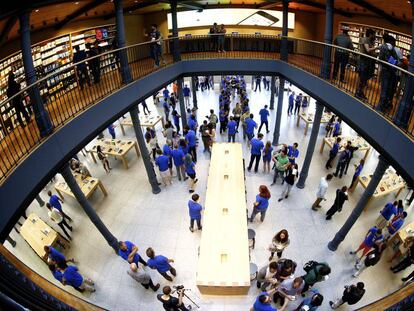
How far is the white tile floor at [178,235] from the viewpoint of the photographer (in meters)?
6.70

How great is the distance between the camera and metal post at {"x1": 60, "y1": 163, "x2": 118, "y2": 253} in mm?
6254

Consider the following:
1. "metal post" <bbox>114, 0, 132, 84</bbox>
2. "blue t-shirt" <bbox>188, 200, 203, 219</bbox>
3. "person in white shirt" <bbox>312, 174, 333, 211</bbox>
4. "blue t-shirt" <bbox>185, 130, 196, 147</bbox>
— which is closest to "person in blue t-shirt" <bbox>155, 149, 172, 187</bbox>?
"blue t-shirt" <bbox>185, 130, 196, 147</bbox>

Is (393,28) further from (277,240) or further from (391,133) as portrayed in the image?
(277,240)

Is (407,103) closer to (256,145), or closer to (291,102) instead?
(256,145)

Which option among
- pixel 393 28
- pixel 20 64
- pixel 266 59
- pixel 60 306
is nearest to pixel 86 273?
pixel 60 306

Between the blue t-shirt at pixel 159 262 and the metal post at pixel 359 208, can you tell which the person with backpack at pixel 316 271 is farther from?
the blue t-shirt at pixel 159 262

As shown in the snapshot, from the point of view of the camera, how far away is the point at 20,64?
8719 mm

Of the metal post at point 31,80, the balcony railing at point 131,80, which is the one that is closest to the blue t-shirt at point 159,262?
the balcony railing at point 131,80

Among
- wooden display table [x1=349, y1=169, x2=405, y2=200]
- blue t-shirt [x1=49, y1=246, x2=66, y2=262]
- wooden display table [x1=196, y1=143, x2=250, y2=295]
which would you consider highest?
wooden display table [x1=196, y1=143, x2=250, y2=295]

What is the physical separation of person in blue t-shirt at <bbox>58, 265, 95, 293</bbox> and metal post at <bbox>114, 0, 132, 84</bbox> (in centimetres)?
519

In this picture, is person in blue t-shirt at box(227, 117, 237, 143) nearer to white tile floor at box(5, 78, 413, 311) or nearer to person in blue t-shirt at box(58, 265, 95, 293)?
white tile floor at box(5, 78, 413, 311)

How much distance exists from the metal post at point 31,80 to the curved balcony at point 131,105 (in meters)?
0.08

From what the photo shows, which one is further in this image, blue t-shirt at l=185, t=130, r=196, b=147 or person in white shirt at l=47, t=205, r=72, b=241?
blue t-shirt at l=185, t=130, r=196, b=147

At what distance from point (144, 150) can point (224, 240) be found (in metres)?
4.60
